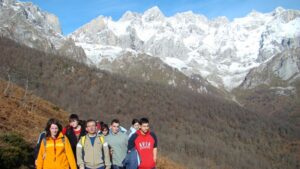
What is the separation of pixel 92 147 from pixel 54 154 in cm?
161

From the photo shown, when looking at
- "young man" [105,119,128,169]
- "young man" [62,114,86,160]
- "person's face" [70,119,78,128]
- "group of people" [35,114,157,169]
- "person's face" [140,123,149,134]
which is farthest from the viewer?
"young man" [105,119,128,169]

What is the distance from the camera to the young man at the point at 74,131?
1371cm

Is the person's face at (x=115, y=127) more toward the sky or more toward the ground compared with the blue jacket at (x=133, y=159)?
more toward the sky

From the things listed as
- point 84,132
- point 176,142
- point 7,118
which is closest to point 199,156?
point 176,142

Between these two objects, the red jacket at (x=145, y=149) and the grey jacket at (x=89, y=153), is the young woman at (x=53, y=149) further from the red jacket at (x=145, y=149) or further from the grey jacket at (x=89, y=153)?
the red jacket at (x=145, y=149)

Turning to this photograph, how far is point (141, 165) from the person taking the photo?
1305 cm

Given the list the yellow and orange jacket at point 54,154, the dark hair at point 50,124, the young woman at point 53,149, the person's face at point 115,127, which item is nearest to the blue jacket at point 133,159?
the person's face at point 115,127

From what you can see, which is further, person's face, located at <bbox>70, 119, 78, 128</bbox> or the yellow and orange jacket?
person's face, located at <bbox>70, 119, 78, 128</bbox>

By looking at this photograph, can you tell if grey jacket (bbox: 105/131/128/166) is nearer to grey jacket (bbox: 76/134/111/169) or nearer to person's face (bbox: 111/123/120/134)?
person's face (bbox: 111/123/120/134)

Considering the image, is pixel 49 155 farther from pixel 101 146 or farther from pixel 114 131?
pixel 114 131

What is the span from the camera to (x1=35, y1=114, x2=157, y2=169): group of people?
11.3 m

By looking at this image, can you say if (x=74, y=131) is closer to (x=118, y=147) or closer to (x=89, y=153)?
(x=118, y=147)

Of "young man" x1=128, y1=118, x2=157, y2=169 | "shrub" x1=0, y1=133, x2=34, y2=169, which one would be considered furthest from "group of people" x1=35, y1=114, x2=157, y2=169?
"shrub" x1=0, y1=133, x2=34, y2=169

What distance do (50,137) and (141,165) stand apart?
323cm
